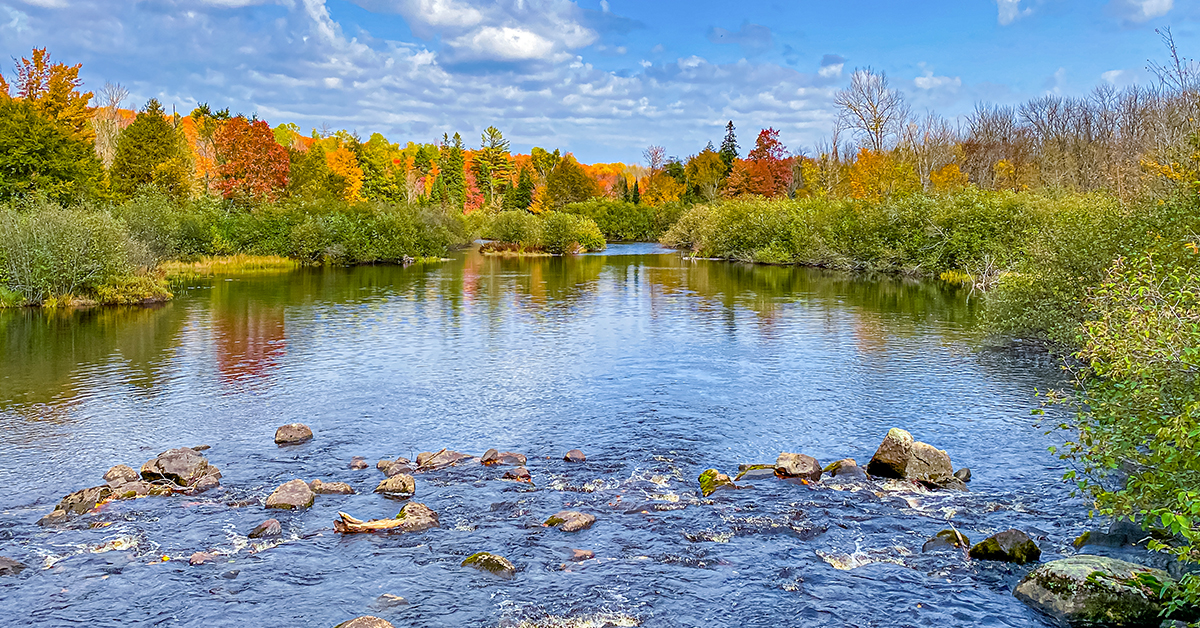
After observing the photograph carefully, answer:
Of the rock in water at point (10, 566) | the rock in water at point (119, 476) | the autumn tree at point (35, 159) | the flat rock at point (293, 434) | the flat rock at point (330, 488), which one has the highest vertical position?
the autumn tree at point (35, 159)

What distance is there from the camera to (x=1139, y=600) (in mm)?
9797

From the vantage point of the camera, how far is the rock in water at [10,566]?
1127 cm

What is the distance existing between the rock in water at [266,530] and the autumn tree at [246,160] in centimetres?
7554

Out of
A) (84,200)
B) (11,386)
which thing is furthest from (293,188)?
(11,386)

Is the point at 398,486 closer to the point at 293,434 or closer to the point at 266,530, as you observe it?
the point at 266,530

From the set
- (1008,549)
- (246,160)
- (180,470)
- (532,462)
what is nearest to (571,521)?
(532,462)

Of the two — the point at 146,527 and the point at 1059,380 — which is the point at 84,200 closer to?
the point at 146,527

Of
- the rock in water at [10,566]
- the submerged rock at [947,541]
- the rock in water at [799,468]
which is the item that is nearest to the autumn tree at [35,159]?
the rock in water at [10,566]

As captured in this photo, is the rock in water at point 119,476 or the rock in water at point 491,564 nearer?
the rock in water at point 491,564

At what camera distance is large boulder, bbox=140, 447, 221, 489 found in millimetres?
14820

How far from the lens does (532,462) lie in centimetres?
1638

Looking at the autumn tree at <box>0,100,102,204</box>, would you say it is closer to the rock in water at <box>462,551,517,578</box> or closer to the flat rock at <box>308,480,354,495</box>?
the flat rock at <box>308,480,354,495</box>

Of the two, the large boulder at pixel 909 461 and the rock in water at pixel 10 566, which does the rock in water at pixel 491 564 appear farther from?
the large boulder at pixel 909 461

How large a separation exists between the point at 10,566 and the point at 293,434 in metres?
6.51
